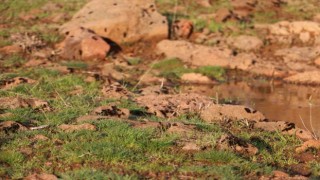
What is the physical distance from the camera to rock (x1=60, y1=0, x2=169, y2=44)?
13.8 metres

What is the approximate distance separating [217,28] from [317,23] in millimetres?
2869

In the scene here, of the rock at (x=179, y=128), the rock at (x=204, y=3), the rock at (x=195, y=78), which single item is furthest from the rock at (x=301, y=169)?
the rock at (x=204, y=3)

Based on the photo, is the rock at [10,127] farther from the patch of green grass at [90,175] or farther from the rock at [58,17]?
the rock at [58,17]

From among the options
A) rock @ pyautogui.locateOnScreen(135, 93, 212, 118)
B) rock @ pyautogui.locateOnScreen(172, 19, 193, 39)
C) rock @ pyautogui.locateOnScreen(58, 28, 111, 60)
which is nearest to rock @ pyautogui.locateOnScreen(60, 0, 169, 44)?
rock @ pyautogui.locateOnScreen(172, 19, 193, 39)

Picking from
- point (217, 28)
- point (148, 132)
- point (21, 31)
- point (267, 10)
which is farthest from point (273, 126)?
point (267, 10)

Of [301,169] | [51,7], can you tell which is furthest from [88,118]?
[51,7]

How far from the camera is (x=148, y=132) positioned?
5957mm

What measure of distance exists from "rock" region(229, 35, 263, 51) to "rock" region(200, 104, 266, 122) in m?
6.38

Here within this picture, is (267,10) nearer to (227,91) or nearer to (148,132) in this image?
(227,91)

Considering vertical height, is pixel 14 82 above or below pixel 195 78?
above

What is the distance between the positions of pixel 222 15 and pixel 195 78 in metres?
4.20

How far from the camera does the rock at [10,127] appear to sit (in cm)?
593

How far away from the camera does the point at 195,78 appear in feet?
38.6

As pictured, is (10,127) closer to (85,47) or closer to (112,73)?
(112,73)
